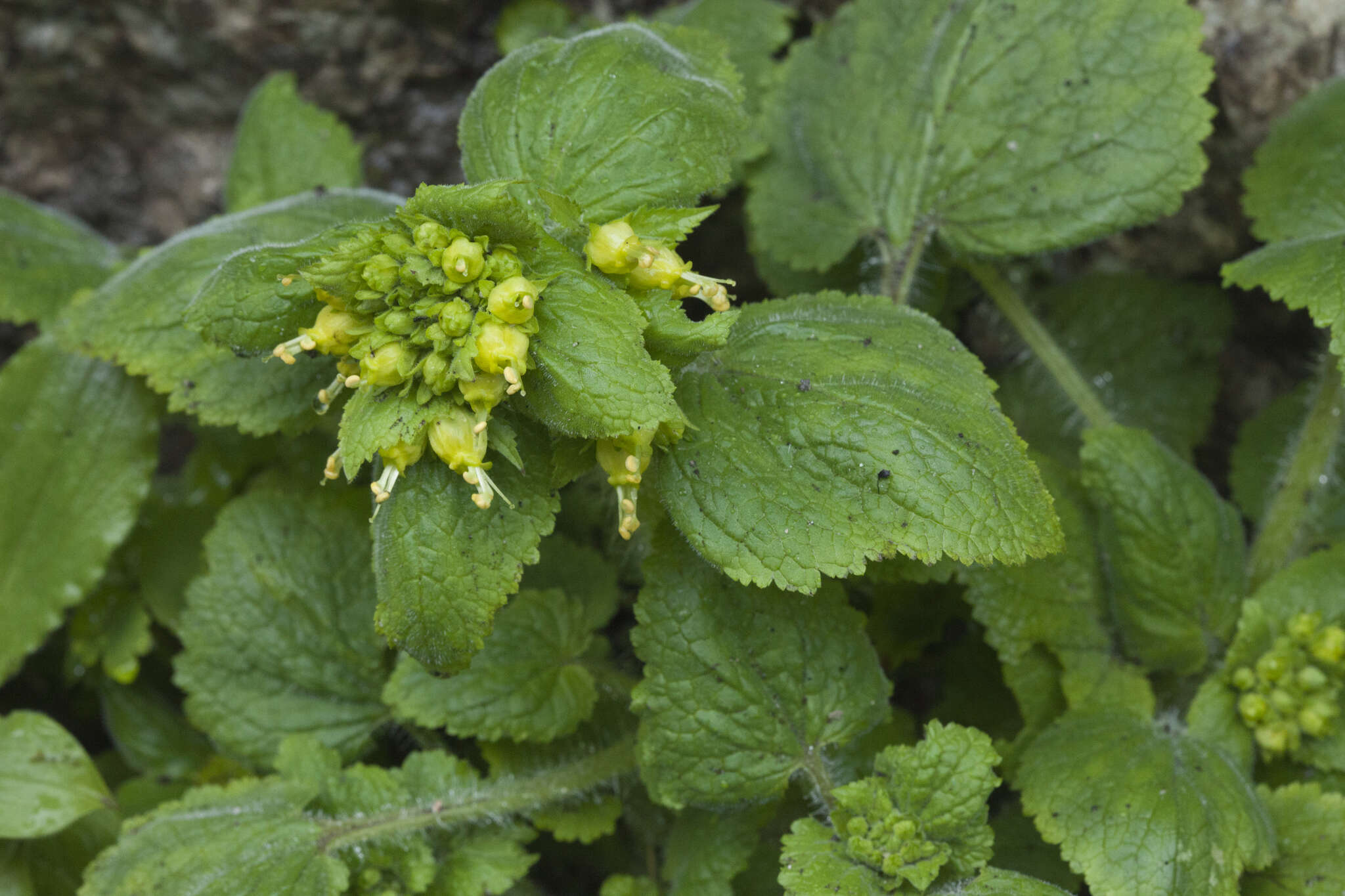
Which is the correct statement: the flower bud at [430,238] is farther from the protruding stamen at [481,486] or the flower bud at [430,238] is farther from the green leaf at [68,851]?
the green leaf at [68,851]

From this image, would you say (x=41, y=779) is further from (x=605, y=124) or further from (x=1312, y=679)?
(x=1312, y=679)

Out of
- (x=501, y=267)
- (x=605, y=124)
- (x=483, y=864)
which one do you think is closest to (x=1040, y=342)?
(x=605, y=124)

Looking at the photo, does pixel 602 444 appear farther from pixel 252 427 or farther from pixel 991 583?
pixel 991 583

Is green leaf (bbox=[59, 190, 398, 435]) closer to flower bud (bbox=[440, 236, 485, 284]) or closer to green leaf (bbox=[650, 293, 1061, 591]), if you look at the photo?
flower bud (bbox=[440, 236, 485, 284])

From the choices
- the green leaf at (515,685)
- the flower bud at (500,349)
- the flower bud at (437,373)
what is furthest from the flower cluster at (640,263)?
the green leaf at (515,685)

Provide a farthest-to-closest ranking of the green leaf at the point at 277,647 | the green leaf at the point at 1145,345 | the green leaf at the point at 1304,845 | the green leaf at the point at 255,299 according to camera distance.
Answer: the green leaf at the point at 1145,345
the green leaf at the point at 277,647
the green leaf at the point at 1304,845
the green leaf at the point at 255,299

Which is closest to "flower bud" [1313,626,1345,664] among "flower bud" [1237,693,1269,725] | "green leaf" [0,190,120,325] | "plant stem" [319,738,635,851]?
"flower bud" [1237,693,1269,725]
